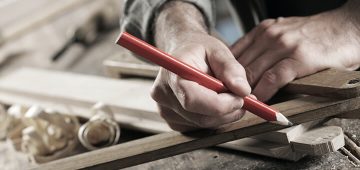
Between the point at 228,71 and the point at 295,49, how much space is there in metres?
0.20

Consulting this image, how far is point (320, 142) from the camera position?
845 millimetres

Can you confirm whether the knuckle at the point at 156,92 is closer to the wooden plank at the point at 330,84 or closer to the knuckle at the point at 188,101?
the knuckle at the point at 188,101

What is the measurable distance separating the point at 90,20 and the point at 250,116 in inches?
55.6

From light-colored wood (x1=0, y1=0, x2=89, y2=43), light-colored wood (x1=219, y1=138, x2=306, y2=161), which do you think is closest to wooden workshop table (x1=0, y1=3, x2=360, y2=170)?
light-colored wood (x1=219, y1=138, x2=306, y2=161)

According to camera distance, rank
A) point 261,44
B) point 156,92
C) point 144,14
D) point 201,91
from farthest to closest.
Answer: point 144,14 → point 261,44 → point 156,92 → point 201,91

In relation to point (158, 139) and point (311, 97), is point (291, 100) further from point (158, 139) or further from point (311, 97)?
point (158, 139)

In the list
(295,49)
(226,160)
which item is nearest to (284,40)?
(295,49)

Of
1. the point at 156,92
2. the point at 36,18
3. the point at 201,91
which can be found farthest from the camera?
the point at 36,18

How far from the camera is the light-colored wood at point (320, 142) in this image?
841 millimetres

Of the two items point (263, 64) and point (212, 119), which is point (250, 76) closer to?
point (263, 64)

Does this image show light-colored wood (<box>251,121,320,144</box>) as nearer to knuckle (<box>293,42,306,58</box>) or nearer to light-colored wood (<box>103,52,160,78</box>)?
knuckle (<box>293,42,306,58</box>)

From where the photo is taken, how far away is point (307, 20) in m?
1.05

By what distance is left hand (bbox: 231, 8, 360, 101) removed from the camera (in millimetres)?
939

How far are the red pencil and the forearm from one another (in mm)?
193
